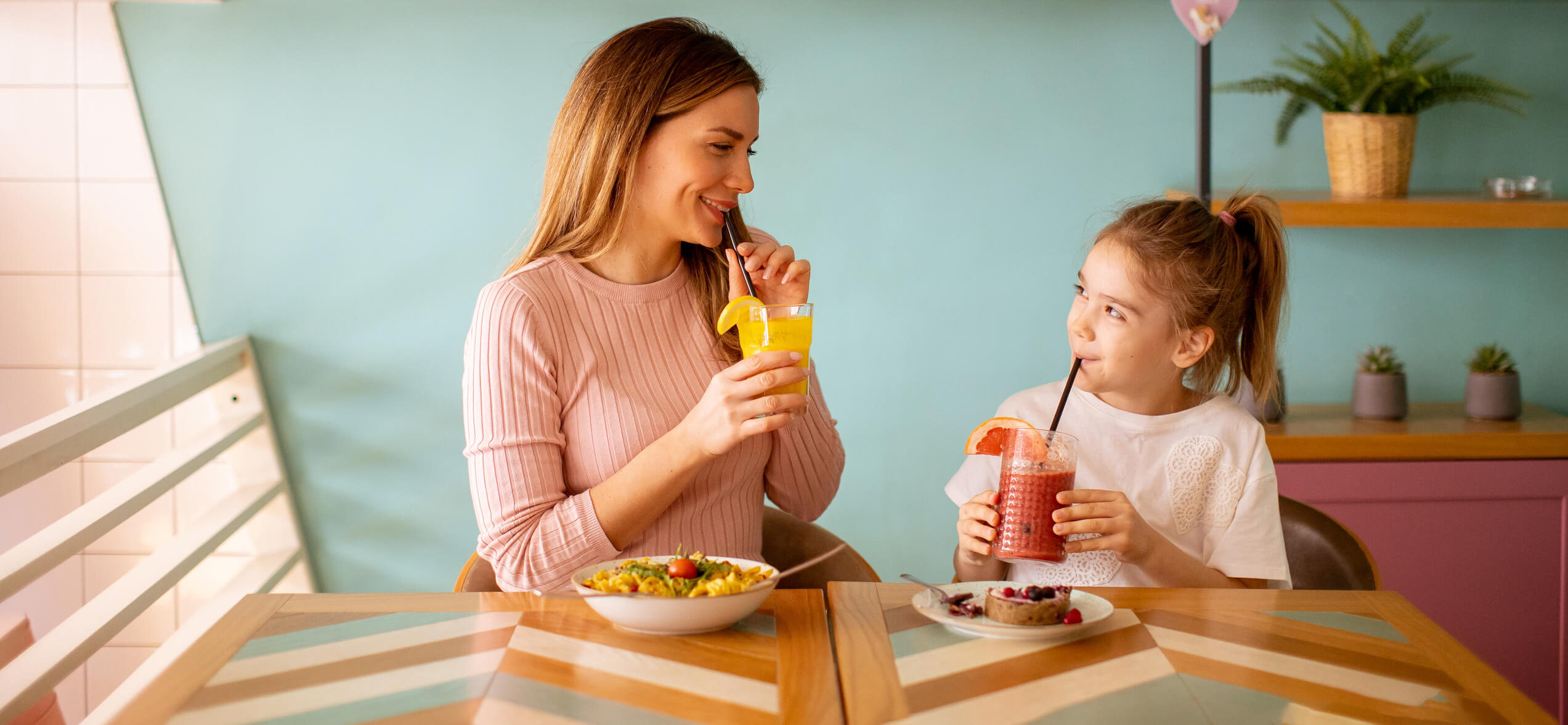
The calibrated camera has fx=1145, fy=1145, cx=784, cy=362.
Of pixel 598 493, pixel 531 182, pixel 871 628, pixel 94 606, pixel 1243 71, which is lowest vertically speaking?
pixel 94 606

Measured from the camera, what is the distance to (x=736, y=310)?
1.42 m

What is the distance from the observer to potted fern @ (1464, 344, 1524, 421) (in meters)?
2.56

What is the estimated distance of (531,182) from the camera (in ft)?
9.16

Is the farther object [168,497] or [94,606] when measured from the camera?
[168,497]

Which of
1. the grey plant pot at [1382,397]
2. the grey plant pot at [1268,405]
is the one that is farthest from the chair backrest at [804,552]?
the grey plant pot at [1382,397]

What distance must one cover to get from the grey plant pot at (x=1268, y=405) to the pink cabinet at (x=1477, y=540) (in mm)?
133

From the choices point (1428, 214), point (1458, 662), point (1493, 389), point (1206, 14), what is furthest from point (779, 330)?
point (1493, 389)

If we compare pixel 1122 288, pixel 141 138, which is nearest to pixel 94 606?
pixel 141 138

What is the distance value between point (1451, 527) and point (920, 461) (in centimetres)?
117

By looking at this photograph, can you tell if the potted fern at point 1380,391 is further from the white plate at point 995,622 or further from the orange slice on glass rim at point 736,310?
the orange slice on glass rim at point 736,310

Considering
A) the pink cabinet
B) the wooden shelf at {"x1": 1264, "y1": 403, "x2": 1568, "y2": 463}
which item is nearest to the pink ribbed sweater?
the wooden shelf at {"x1": 1264, "y1": 403, "x2": 1568, "y2": 463}

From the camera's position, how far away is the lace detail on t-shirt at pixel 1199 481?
1626 millimetres

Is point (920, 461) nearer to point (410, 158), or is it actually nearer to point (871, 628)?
point (410, 158)

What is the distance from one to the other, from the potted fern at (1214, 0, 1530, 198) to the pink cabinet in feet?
2.08
